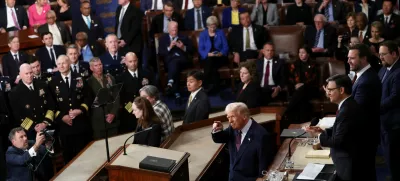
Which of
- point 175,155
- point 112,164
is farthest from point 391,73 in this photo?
point 112,164

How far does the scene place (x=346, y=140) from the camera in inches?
212

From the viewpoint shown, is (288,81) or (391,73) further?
(288,81)

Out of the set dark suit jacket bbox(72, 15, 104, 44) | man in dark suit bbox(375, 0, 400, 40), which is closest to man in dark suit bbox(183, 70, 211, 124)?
dark suit jacket bbox(72, 15, 104, 44)

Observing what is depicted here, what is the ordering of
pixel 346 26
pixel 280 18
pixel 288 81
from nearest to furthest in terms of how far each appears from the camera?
pixel 288 81 → pixel 346 26 → pixel 280 18

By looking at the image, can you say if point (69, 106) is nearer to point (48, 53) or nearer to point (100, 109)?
point (100, 109)

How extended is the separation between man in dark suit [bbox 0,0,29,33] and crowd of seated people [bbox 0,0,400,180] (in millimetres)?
15

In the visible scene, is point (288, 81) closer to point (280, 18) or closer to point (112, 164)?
point (280, 18)

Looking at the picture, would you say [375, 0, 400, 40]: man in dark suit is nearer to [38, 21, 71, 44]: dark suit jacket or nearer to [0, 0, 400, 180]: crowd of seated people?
[0, 0, 400, 180]: crowd of seated people

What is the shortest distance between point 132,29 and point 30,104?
110 inches

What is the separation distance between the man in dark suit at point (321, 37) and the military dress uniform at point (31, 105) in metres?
3.90

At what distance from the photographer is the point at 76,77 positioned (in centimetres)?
830

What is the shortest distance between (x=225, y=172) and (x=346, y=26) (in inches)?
171

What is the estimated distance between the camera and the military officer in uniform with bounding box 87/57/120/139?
8.38m

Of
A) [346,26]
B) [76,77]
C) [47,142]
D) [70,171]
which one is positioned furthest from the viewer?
[346,26]
